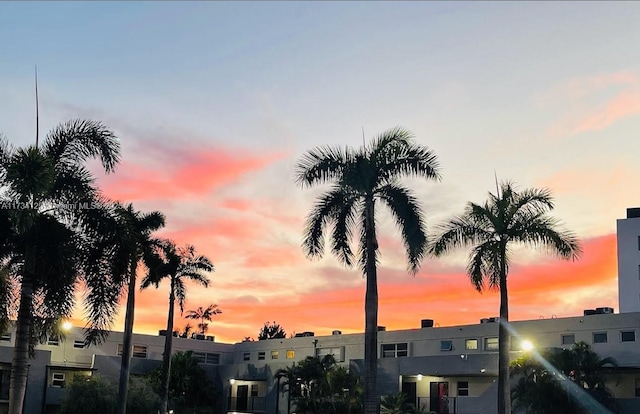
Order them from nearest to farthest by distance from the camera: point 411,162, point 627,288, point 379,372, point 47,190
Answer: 1. point 47,190
2. point 411,162
3. point 379,372
4. point 627,288

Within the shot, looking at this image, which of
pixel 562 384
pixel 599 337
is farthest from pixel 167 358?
pixel 599 337

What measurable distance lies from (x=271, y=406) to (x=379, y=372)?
40.8 ft

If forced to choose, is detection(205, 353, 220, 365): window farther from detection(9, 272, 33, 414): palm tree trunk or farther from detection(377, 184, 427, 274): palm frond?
detection(9, 272, 33, 414): palm tree trunk

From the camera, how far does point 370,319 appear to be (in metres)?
29.2

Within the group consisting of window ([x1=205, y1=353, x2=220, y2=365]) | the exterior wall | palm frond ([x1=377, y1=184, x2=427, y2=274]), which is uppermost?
the exterior wall

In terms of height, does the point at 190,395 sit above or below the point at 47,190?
below

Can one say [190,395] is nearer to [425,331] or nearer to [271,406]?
[271,406]

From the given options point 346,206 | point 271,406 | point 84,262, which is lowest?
point 271,406

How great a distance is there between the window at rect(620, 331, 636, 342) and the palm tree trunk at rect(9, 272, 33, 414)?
3262cm

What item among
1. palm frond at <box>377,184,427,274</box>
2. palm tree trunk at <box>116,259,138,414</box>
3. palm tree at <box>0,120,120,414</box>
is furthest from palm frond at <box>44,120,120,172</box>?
palm tree trunk at <box>116,259,138,414</box>

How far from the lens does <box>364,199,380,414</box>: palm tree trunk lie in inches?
1133

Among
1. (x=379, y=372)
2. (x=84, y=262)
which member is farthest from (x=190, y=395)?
(x=84, y=262)

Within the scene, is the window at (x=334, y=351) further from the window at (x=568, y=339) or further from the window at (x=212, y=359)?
the window at (x=568, y=339)

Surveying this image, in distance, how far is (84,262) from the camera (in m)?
24.5
